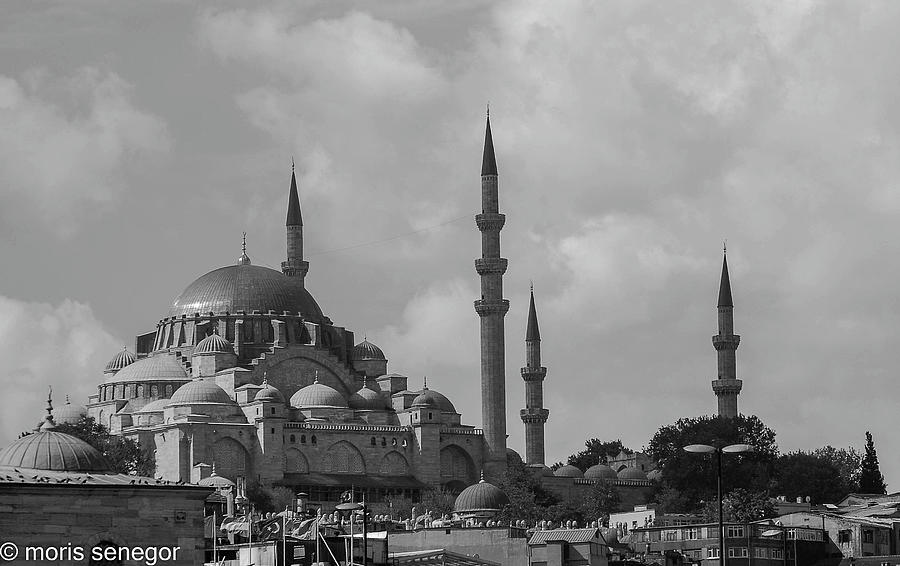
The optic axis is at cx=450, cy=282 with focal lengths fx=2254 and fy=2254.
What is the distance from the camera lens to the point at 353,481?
96438mm

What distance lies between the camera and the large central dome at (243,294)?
349 feet

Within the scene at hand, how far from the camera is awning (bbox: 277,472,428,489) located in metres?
95.3

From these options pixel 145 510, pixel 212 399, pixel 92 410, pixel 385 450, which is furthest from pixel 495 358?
pixel 145 510

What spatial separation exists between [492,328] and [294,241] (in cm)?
1660

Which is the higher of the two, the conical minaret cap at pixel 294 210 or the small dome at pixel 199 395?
the conical minaret cap at pixel 294 210

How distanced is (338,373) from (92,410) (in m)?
11.7

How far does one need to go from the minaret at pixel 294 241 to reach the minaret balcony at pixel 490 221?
12.2 metres

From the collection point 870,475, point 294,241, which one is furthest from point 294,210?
point 870,475

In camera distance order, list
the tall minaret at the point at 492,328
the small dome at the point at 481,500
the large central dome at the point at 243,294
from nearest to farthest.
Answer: the small dome at the point at 481,500, the tall minaret at the point at 492,328, the large central dome at the point at 243,294

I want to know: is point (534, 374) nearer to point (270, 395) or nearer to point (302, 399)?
point (302, 399)

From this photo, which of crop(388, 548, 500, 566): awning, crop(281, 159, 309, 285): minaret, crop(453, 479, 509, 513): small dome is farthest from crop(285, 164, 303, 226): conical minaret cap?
crop(388, 548, 500, 566): awning

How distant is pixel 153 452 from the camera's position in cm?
9425

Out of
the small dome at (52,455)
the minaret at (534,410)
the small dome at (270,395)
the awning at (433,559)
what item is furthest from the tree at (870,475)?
the small dome at (52,455)

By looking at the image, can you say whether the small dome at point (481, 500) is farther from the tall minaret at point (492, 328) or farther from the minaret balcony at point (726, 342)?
the minaret balcony at point (726, 342)
